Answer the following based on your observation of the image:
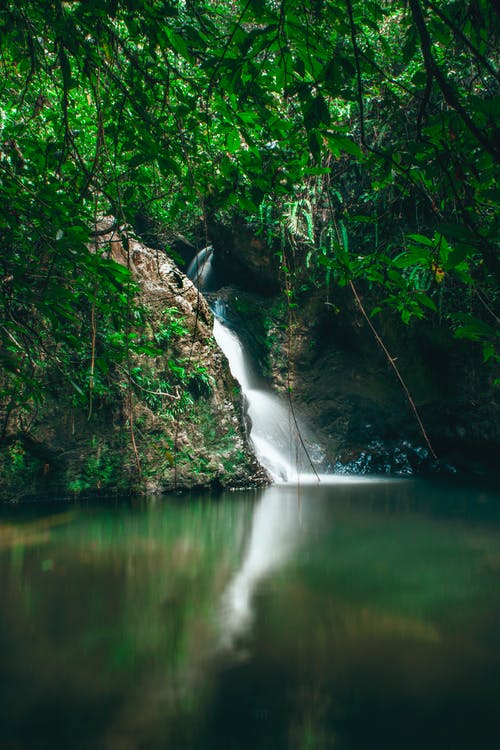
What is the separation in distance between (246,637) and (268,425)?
19.3 feet

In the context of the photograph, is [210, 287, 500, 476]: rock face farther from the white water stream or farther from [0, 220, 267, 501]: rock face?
[0, 220, 267, 501]: rock face

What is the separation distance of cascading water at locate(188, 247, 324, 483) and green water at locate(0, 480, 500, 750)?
3048mm

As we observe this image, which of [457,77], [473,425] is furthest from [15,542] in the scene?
[457,77]

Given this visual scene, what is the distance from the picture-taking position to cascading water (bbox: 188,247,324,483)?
7.46 meters

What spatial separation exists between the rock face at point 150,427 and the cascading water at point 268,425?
3.25ft

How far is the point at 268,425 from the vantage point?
321 inches

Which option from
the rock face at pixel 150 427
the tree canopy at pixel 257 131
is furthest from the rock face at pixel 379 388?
the tree canopy at pixel 257 131

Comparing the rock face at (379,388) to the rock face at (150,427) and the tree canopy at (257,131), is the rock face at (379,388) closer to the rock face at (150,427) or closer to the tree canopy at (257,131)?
the rock face at (150,427)

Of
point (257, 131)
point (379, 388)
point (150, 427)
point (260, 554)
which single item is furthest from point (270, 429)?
point (257, 131)

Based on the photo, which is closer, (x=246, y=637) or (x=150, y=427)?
(x=246, y=637)

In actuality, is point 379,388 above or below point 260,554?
above

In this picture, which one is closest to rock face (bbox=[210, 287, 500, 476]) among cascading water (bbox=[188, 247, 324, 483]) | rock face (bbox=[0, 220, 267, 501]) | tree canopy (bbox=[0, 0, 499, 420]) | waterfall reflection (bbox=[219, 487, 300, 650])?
cascading water (bbox=[188, 247, 324, 483])

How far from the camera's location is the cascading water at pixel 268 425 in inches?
294

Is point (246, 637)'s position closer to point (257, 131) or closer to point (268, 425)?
point (257, 131)
